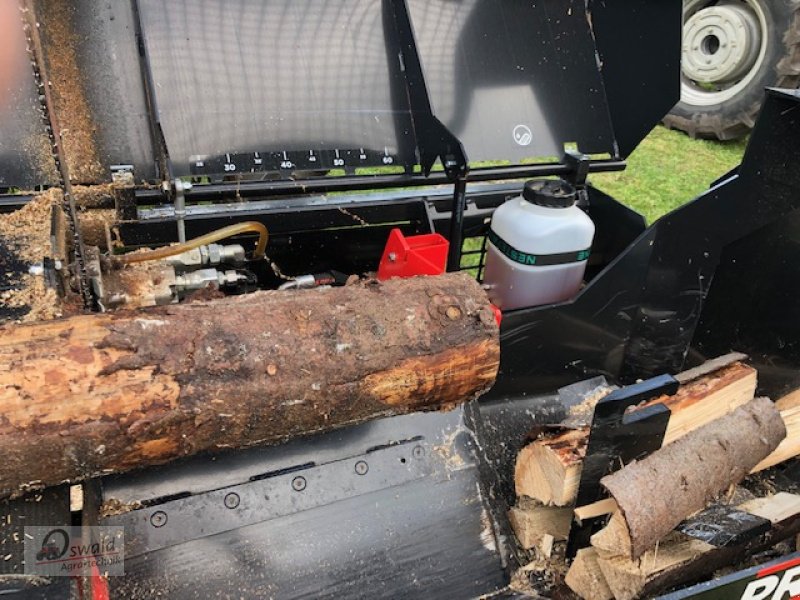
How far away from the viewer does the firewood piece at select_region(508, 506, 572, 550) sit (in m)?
1.84

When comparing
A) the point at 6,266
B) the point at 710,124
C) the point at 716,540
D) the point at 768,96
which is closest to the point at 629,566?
the point at 716,540

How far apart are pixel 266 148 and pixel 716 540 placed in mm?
1760

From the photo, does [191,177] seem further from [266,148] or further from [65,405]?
[65,405]

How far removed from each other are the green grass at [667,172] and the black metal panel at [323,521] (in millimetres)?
3172

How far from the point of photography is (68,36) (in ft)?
6.70

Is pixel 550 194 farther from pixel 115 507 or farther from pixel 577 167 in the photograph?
pixel 115 507

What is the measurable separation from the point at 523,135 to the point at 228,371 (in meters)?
1.59

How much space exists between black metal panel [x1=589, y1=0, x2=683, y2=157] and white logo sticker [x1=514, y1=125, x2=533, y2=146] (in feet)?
1.33

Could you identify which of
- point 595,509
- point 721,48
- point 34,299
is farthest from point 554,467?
point 721,48

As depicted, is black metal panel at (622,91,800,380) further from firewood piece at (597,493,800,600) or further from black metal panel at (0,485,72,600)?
black metal panel at (0,485,72,600)

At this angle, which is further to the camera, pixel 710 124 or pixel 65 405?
pixel 710 124

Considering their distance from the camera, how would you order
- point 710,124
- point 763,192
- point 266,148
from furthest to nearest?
1. point 710,124
2. point 266,148
3. point 763,192

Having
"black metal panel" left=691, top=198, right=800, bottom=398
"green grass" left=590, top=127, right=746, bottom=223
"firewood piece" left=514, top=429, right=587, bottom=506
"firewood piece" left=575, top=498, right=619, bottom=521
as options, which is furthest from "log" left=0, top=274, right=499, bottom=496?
"green grass" left=590, top=127, right=746, bottom=223

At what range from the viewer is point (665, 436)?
1.69 meters
